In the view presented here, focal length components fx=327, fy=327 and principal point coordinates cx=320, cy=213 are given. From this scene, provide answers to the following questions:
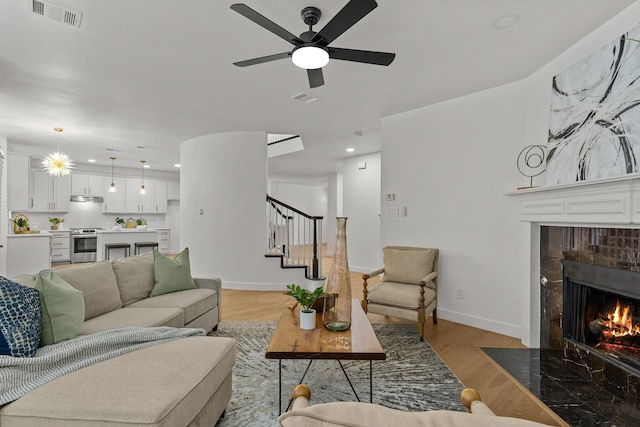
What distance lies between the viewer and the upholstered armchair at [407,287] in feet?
11.0

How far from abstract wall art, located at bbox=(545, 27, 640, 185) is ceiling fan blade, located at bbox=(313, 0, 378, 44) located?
1.92 meters

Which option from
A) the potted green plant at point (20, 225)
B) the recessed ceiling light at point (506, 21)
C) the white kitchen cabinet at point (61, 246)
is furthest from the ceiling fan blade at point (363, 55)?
the white kitchen cabinet at point (61, 246)

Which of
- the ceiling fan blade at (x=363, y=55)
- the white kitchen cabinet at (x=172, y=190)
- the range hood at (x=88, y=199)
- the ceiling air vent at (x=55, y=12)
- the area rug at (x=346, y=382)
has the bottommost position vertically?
the area rug at (x=346, y=382)

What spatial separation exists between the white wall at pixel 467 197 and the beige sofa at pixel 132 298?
2651 mm

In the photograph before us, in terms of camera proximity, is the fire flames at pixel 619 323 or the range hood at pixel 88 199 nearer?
the fire flames at pixel 619 323

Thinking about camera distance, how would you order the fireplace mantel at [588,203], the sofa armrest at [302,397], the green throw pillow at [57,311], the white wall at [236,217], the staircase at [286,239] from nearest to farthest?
the sofa armrest at [302,397]
the green throw pillow at [57,311]
the fireplace mantel at [588,203]
the staircase at [286,239]
the white wall at [236,217]

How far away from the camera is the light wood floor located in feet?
7.04

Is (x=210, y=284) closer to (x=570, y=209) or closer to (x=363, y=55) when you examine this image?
(x=363, y=55)

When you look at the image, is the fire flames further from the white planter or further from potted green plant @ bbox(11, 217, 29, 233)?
potted green plant @ bbox(11, 217, 29, 233)

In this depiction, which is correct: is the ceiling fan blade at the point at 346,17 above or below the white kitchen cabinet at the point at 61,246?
above

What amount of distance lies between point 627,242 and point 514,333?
162 centimetres

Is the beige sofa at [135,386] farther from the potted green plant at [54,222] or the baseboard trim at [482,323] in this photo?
the potted green plant at [54,222]

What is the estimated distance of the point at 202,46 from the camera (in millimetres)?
2898

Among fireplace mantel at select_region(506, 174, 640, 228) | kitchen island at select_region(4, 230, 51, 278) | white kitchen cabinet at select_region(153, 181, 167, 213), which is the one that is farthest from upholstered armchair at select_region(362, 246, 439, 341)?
white kitchen cabinet at select_region(153, 181, 167, 213)
